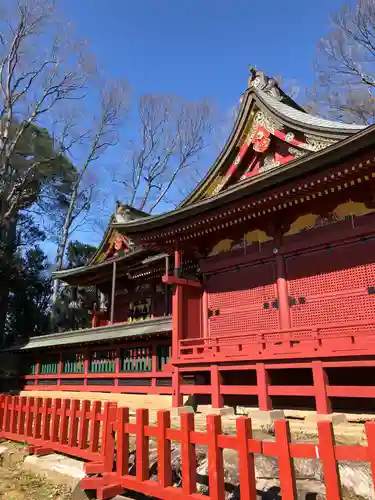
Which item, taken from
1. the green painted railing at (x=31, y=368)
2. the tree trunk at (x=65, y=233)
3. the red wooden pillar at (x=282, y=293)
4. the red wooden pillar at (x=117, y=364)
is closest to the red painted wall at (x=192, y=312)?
the red wooden pillar at (x=282, y=293)

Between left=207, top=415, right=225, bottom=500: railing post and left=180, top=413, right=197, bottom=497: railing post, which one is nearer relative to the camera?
left=207, top=415, right=225, bottom=500: railing post

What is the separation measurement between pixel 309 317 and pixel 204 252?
13.0 ft

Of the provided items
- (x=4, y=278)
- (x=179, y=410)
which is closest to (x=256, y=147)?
(x=179, y=410)

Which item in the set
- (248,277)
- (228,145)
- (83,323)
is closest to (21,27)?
(228,145)

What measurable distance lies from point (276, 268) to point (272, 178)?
271 cm

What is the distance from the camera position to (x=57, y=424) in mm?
6844

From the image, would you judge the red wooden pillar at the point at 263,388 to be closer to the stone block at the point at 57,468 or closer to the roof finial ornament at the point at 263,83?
the stone block at the point at 57,468

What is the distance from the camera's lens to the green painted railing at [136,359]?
13.0 metres

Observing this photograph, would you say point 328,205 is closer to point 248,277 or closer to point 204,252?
point 248,277

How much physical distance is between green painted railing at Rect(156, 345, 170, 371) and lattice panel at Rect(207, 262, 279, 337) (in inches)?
74.5

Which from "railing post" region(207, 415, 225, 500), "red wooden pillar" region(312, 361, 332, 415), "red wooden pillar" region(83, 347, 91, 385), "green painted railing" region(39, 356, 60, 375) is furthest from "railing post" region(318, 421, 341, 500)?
"green painted railing" region(39, 356, 60, 375)

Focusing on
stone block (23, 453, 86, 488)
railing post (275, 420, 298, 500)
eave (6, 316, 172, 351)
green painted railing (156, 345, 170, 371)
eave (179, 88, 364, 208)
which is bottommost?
stone block (23, 453, 86, 488)

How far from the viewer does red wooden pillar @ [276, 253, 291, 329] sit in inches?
388

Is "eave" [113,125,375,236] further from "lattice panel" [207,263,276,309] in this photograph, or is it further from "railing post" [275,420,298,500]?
"railing post" [275,420,298,500]
